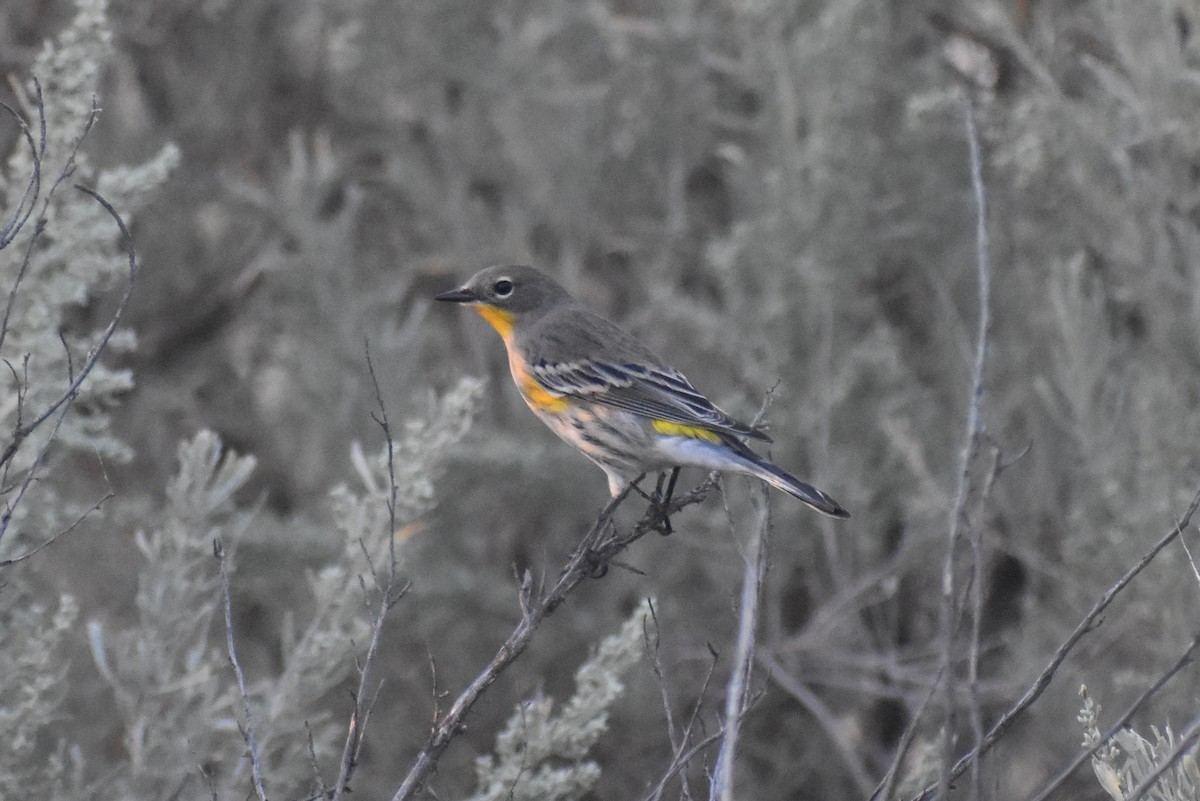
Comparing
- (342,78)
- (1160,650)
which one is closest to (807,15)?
(342,78)

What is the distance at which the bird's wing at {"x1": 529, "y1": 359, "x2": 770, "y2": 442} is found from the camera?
178 inches

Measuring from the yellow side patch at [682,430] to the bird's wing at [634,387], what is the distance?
0.04ft

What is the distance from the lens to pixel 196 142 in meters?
7.66

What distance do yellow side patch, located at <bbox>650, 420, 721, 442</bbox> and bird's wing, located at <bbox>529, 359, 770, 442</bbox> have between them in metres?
0.01

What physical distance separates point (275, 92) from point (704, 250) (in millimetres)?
2560

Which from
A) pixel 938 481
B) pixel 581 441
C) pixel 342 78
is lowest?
pixel 938 481

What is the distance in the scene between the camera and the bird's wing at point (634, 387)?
14.8ft

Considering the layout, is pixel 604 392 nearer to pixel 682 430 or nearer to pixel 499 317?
pixel 682 430

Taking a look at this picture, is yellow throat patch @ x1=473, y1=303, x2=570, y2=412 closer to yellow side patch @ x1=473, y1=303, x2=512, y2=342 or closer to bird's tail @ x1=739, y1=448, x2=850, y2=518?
yellow side patch @ x1=473, y1=303, x2=512, y2=342

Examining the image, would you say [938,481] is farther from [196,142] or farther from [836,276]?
[196,142]

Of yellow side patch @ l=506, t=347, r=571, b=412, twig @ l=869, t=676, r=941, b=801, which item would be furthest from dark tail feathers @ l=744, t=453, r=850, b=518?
twig @ l=869, t=676, r=941, b=801

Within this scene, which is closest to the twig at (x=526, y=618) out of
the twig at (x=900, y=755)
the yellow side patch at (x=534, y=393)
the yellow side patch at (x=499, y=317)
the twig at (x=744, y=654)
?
the twig at (x=744, y=654)

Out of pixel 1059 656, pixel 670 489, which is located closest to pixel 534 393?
pixel 670 489

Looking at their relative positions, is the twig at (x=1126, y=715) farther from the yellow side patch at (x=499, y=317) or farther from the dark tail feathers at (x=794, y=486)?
the yellow side patch at (x=499, y=317)
